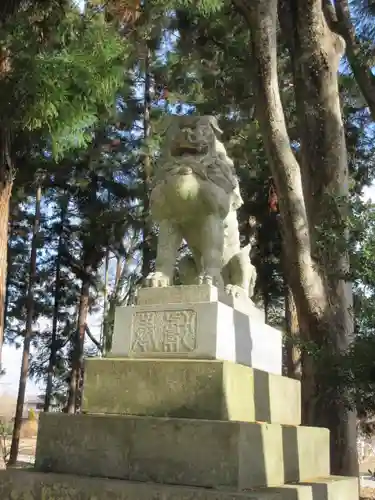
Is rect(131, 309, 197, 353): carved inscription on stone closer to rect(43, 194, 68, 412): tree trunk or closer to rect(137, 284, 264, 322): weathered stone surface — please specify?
rect(137, 284, 264, 322): weathered stone surface

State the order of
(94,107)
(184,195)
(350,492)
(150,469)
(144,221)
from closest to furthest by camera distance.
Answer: (150,469) → (184,195) → (350,492) → (94,107) → (144,221)

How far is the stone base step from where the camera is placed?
10.1ft

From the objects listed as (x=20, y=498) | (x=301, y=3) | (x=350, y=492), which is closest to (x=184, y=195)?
(x=20, y=498)

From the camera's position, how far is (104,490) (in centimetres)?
324

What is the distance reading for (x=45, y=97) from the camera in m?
6.10

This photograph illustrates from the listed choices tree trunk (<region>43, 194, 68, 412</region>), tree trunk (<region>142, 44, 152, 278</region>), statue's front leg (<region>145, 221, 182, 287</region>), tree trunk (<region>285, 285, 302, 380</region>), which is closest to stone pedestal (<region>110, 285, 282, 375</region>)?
statue's front leg (<region>145, 221, 182, 287</region>)

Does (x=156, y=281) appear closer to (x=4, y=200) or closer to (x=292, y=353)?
(x=4, y=200)

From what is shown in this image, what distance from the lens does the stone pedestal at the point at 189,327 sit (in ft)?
12.2

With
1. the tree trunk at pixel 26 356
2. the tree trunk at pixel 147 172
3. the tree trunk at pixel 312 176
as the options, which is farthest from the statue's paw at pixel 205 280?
the tree trunk at pixel 26 356

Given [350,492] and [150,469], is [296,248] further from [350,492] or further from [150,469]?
[150,469]

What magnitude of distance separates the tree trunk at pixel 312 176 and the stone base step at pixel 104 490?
2.20m

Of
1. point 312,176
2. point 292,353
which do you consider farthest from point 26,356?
point 312,176

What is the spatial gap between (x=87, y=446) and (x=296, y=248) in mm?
3519

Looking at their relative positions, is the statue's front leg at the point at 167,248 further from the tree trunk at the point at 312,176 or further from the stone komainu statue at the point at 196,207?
the tree trunk at the point at 312,176
